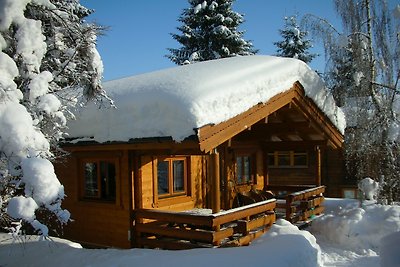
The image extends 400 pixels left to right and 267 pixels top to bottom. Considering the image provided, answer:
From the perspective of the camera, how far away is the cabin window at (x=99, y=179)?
9914 millimetres

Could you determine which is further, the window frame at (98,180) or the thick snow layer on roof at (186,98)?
the window frame at (98,180)

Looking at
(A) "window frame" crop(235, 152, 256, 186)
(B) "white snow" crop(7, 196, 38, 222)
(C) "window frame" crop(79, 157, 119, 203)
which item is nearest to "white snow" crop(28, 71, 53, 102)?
(B) "white snow" crop(7, 196, 38, 222)

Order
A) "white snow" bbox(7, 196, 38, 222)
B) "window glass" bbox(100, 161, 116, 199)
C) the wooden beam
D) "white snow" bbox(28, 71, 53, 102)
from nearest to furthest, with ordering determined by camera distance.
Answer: "white snow" bbox(7, 196, 38, 222)
"white snow" bbox(28, 71, 53, 102)
the wooden beam
"window glass" bbox(100, 161, 116, 199)

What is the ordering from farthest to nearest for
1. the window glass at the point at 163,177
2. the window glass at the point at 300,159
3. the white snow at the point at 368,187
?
the window glass at the point at 300,159 < the white snow at the point at 368,187 < the window glass at the point at 163,177

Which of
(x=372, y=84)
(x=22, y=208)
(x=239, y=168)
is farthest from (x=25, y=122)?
(x=372, y=84)

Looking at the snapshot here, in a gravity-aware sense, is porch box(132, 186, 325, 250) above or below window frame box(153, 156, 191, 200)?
below

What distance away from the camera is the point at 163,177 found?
10.5 metres

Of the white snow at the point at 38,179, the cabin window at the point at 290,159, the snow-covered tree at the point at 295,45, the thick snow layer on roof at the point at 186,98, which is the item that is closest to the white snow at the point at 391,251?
the thick snow layer on roof at the point at 186,98

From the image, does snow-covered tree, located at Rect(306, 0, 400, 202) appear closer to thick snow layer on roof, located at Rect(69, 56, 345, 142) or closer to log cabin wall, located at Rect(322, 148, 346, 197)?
thick snow layer on roof, located at Rect(69, 56, 345, 142)

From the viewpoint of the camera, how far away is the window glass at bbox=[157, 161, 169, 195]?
10312 millimetres

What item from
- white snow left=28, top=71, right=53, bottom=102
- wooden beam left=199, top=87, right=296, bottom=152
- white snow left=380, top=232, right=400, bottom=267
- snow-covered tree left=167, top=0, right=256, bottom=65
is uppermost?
snow-covered tree left=167, top=0, right=256, bottom=65

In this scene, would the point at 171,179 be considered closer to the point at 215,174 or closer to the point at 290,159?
the point at 215,174

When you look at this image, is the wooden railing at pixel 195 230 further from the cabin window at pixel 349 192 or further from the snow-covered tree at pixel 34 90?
the cabin window at pixel 349 192

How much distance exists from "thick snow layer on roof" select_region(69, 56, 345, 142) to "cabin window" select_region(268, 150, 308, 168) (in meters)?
12.0
